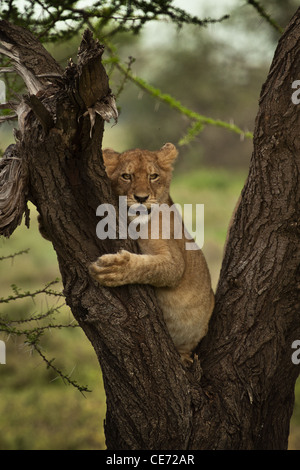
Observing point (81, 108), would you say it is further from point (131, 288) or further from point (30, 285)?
point (30, 285)

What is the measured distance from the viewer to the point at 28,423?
7.46 m

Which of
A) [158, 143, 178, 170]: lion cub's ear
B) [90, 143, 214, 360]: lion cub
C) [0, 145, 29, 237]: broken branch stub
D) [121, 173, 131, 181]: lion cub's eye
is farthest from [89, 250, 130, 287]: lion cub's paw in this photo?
A: [158, 143, 178, 170]: lion cub's ear

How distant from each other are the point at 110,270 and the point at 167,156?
49.4 inches

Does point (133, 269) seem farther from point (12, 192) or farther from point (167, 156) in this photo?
point (167, 156)

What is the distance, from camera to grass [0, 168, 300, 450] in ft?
24.0

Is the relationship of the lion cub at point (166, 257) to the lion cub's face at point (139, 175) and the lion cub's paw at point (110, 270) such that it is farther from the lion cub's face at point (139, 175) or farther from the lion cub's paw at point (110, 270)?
the lion cub's paw at point (110, 270)

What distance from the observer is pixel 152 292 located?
3.90 meters

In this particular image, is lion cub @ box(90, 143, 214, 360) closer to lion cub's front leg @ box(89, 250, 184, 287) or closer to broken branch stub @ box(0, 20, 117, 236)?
lion cub's front leg @ box(89, 250, 184, 287)

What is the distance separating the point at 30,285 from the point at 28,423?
310 centimetres

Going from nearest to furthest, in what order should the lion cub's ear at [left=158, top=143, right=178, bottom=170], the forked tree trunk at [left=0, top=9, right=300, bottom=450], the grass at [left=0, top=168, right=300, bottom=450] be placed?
1. the forked tree trunk at [left=0, top=9, right=300, bottom=450]
2. the lion cub's ear at [left=158, top=143, right=178, bottom=170]
3. the grass at [left=0, top=168, right=300, bottom=450]

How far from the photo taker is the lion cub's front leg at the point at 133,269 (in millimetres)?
3574

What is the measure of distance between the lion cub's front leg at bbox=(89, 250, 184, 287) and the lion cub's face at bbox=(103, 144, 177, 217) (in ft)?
1.37

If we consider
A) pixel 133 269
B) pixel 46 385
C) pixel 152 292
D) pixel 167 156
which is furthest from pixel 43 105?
pixel 46 385

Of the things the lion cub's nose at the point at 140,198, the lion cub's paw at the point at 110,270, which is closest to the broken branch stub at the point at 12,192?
the lion cub's paw at the point at 110,270
